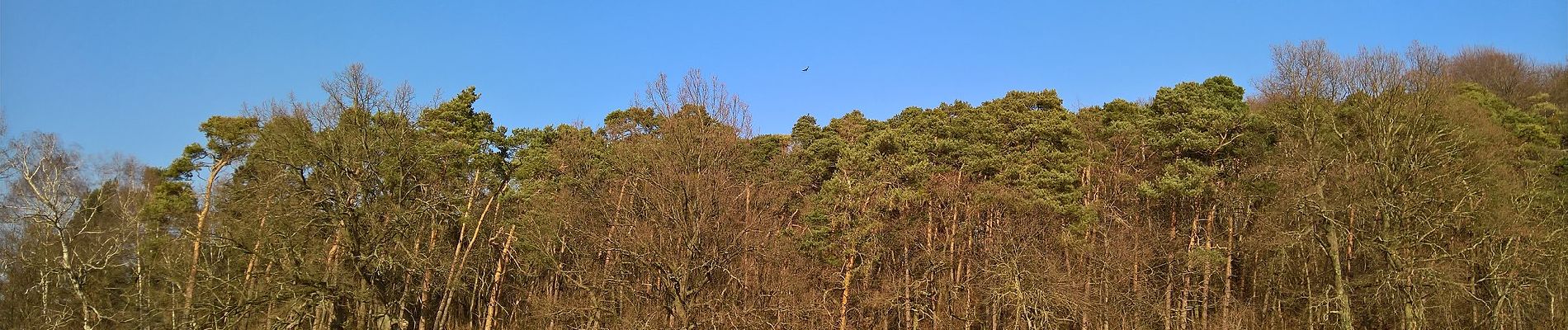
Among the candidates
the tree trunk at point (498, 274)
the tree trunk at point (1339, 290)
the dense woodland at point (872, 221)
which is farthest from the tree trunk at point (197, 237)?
the tree trunk at point (1339, 290)

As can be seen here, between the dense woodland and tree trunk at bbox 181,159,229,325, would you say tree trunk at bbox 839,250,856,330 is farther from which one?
tree trunk at bbox 181,159,229,325

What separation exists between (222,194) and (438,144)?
17.8 ft

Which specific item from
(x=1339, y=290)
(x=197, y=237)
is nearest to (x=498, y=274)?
(x=197, y=237)

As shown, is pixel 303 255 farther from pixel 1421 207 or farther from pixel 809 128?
pixel 1421 207

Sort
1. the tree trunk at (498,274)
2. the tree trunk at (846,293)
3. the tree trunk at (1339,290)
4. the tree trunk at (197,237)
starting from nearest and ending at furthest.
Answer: the tree trunk at (197,237), the tree trunk at (1339,290), the tree trunk at (846,293), the tree trunk at (498,274)

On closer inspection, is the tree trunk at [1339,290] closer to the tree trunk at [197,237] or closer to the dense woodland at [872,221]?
the dense woodland at [872,221]

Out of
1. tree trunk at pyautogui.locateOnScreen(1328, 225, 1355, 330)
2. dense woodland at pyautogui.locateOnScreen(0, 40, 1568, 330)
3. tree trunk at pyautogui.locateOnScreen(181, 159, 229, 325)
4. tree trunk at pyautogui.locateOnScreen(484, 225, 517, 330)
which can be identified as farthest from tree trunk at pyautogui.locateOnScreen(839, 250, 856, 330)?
tree trunk at pyautogui.locateOnScreen(181, 159, 229, 325)

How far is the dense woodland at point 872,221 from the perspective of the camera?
700 inches

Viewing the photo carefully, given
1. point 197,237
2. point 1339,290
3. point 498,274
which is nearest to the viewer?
point 197,237

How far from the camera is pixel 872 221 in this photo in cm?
2203

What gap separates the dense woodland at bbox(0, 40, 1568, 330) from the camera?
17.8 m

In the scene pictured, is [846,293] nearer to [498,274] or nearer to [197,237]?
[498,274]

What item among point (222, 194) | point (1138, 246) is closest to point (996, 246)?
point (1138, 246)

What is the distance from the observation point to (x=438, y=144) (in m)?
21.9
